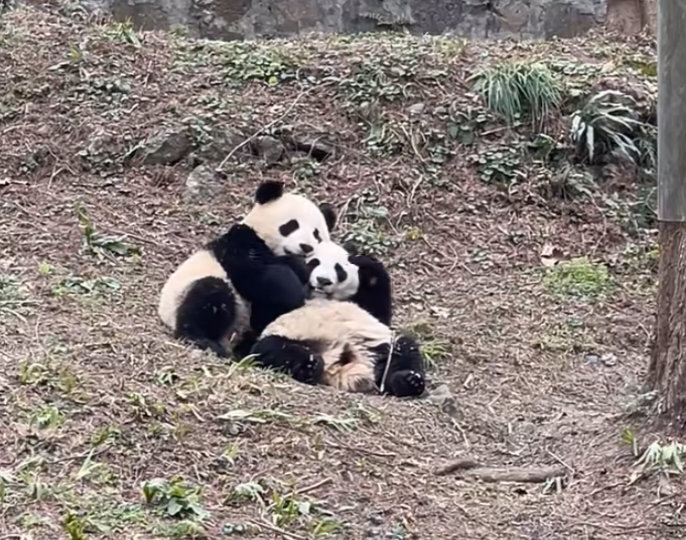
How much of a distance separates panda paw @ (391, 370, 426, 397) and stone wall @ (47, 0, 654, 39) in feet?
20.3

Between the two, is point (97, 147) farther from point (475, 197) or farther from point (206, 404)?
point (206, 404)

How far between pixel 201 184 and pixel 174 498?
15.3 feet

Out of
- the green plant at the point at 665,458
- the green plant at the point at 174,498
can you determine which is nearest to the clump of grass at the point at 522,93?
the green plant at the point at 665,458

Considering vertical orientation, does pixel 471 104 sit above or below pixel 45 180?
above

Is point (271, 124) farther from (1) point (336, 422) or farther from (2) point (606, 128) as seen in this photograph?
(1) point (336, 422)

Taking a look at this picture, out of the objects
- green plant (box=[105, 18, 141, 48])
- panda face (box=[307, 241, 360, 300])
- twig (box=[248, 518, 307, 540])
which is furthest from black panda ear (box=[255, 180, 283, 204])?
green plant (box=[105, 18, 141, 48])

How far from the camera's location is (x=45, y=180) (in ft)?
27.0

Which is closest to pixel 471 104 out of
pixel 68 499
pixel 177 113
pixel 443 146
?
pixel 443 146

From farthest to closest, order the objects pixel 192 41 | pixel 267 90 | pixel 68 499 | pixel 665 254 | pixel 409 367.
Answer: pixel 192 41, pixel 267 90, pixel 409 367, pixel 665 254, pixel 68 499

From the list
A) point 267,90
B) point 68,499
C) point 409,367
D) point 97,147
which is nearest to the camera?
point 68,499

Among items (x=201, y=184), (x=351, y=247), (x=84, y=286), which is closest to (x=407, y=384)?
(x=84, y=286)

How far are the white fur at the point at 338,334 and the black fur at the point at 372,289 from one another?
247 mm

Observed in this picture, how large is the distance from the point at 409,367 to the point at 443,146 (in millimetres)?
3419

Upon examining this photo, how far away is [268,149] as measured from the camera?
8609mm
